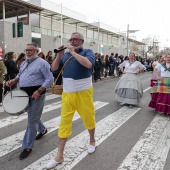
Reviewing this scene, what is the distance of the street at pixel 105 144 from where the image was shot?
11.3ft

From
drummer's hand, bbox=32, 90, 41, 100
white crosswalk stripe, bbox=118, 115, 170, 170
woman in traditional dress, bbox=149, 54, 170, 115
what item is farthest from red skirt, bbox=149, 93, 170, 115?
drummer's hand, bbox=32, 90, 41, 100

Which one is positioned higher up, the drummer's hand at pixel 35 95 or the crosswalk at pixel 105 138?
the drummer's hand at pixel 35 95

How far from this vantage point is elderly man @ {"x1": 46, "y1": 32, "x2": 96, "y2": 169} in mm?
3340

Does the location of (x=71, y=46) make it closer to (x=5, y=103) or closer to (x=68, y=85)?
(x=68, y=85)

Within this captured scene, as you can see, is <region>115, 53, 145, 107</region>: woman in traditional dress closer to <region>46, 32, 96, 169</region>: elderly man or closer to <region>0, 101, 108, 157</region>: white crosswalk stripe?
<region>0, 101, 108, 157</region>: white crosswalk stripe

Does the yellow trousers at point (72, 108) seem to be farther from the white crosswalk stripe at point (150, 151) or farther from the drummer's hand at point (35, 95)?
the white crosswalk stripe at point (150, 151)

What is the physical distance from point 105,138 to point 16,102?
187 cm

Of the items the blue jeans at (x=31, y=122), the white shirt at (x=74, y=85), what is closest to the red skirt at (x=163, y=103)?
the white shirt at (x=74, y=85)

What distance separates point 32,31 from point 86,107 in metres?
24.5

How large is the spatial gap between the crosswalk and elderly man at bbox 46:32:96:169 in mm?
367

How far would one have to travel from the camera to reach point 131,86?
7.36 meters

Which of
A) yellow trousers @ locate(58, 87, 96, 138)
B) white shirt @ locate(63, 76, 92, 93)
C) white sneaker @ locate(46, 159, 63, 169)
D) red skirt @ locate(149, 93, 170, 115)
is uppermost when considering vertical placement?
white shirt @ locate(63, 76, 92, 93)

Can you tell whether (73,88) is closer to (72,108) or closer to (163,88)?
(72,108)

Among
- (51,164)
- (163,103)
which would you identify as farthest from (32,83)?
(163,103)
